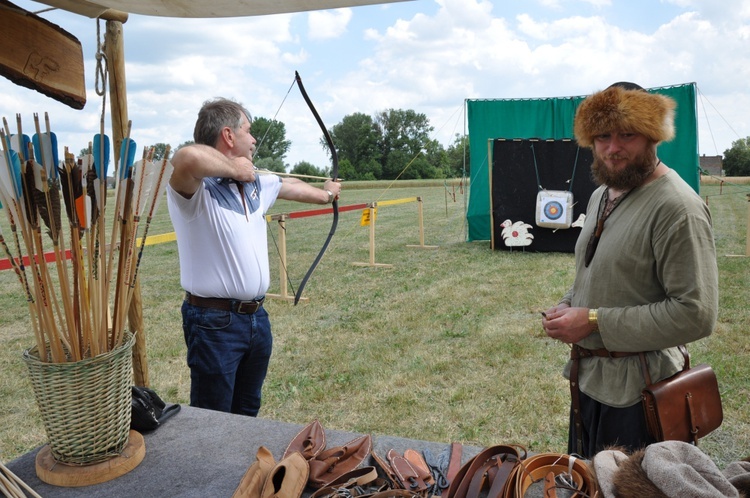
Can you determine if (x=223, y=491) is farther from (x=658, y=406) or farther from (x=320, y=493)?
(x=658, y=406)

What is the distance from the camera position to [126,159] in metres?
1.23

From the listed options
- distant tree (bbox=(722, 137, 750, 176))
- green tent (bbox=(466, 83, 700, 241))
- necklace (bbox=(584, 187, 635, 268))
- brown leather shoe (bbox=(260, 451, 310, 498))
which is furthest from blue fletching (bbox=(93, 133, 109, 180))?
distant tree (bbox=(722, 137, 750, 176))

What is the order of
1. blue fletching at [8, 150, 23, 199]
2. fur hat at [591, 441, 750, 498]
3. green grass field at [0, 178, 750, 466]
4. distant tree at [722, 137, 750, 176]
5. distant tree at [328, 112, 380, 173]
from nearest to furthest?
fur hat at [591, 441, 750, 498] < blue fletching at [8, 150, 23, 199] < green grass field at [0, 178, 750, 466] < distant tree at [328, 112, 380, 173] < distant tree at [722, 137, 750, 176]

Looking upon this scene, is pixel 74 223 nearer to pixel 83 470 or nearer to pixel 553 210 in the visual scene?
pixel 83 470

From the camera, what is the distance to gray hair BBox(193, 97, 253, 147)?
6.59 feet

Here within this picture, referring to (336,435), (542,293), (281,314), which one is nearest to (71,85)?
(336,435)

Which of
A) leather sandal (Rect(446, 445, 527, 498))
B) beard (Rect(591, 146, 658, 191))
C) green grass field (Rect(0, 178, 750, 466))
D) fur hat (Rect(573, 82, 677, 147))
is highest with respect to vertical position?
fur hat (Rect(573, 82, 677, 147))

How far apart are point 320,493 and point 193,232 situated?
105 cm

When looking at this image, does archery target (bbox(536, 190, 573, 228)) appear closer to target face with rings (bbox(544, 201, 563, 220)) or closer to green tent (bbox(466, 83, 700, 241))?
target face with rings (bbox(544, 201, 563, 220))

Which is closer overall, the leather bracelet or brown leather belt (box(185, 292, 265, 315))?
the leather bracelet

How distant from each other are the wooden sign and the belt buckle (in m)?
0.81

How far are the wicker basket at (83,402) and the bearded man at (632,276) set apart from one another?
1.12m

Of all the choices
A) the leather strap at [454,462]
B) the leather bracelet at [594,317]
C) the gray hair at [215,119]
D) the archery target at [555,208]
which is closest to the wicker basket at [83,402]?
the leather strap at [454,462]

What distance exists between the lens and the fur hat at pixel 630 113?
145 cm
